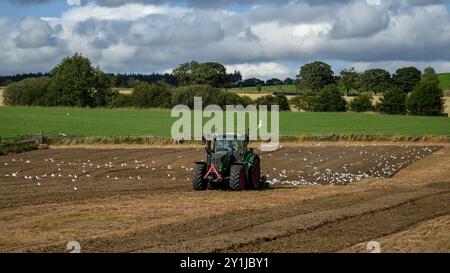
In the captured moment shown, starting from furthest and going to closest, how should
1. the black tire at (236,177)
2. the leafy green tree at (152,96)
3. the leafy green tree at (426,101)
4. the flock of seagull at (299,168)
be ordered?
the leafy green tree at (152,96), the leafy green tree at (426,101), the flock of seagull at (299,168), the black tire at (236,177)

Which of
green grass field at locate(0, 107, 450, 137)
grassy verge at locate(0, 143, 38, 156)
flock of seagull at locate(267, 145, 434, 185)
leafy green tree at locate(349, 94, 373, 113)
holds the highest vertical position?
leafy green tree at locate(349, 94, 373, 113)

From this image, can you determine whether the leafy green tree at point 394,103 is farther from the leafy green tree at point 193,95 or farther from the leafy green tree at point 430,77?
the leafy green tree at point 193,95

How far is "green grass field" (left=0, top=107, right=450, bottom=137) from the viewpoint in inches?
2557

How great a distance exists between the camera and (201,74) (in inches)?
5113

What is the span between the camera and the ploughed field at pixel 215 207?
590 inches

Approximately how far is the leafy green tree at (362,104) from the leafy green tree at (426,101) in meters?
5.89

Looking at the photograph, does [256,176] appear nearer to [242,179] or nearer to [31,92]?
[242,179]

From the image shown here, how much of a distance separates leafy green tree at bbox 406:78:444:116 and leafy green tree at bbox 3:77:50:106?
50.0 m

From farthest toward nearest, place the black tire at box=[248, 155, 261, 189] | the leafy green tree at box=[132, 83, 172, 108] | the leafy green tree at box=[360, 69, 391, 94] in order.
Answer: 1. the leafy green tree at box=[360, 69, 391, 94]
2. the leafy green tree at box=[132, 83, 172, 108]
3. the black tire at box=[248, 155, 261, 189]

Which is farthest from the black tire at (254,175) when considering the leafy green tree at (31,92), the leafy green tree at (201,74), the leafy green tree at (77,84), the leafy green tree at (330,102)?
the leafy green tree at (201,74)

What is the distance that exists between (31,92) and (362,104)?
152ft

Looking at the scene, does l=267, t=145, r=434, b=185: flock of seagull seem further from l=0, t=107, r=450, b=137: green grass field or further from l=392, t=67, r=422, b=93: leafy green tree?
l=392, t=67, r=422, b=93: leafy green tree

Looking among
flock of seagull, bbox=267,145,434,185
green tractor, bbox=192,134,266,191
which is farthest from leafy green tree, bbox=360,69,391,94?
green tractor, bbox=192,134,266,191
